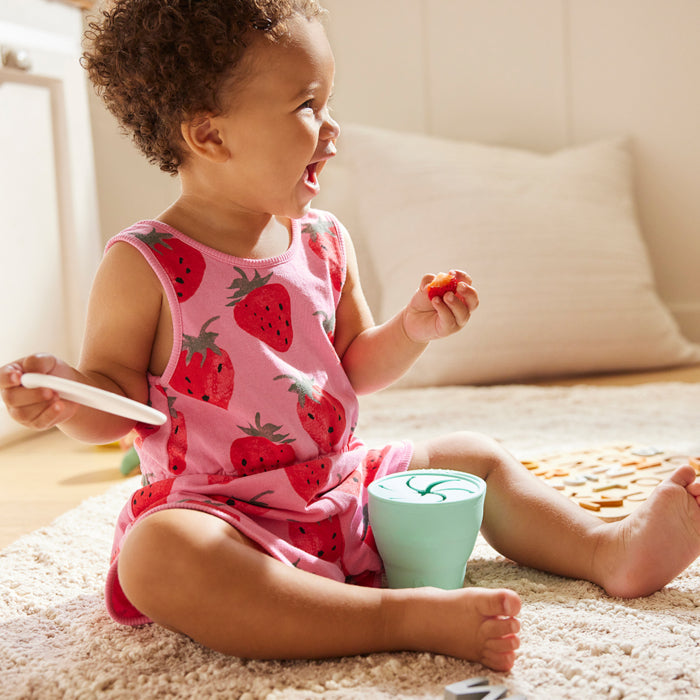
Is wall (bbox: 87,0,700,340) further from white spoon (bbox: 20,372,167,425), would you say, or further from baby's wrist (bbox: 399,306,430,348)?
white spoon (bbox: 20,372,167,425)

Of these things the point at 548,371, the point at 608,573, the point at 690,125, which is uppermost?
the point at 690,125

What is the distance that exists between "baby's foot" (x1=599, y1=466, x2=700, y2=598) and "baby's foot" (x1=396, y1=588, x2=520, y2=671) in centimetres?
15

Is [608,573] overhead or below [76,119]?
below

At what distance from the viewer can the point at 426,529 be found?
708 mm

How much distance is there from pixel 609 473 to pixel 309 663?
0.46 m

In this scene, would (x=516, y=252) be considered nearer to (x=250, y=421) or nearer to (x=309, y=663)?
(x=250, y=421)

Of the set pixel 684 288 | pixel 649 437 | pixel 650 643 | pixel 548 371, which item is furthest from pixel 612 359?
pixel 650 643

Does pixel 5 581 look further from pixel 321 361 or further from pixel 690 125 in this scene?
pixel 690 125

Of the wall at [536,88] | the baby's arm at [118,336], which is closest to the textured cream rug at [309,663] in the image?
the baby's arm at [118,336]

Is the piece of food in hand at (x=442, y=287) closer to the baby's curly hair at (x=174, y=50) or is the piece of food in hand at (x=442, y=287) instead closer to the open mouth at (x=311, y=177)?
the open mouth at (x=311, y=177)

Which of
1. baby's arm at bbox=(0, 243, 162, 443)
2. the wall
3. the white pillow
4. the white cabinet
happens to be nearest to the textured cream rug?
baby's arm at bbox=(0, 243, 162, 443)

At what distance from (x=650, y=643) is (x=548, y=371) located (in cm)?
110

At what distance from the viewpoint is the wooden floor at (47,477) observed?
110 centimetres

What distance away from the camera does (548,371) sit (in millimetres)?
1713
